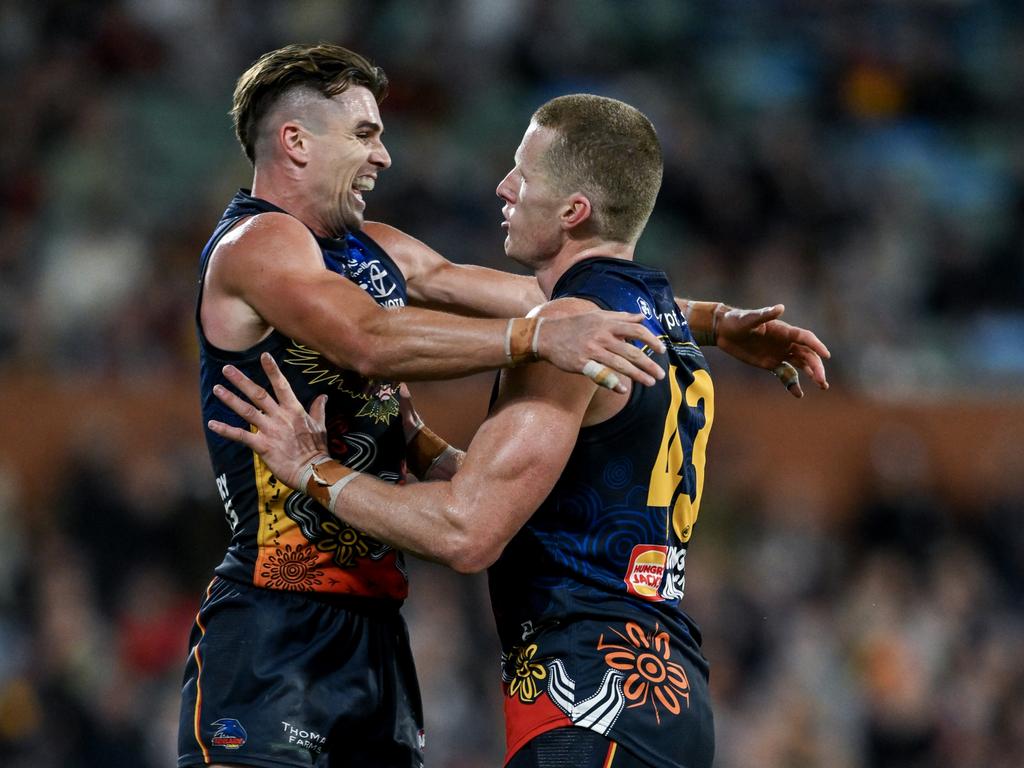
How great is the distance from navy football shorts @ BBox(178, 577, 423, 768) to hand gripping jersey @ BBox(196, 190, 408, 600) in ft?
0.23

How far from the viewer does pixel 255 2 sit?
45.0 feet

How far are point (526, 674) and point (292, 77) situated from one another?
79.9 inches

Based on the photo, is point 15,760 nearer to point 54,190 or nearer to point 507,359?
point 54,190

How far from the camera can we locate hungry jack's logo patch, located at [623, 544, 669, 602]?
4.48 metres

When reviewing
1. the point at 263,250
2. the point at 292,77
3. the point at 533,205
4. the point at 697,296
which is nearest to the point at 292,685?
the point at 263,250

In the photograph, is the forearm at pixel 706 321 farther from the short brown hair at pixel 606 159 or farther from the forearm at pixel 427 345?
the forearm at pixel 427 345

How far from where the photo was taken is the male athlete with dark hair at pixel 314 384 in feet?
14.7

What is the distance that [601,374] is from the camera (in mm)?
4074

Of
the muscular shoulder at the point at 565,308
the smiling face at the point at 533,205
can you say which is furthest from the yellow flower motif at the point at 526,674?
the smiling face at the point at 533,205

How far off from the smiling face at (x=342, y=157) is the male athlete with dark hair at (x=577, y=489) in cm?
61

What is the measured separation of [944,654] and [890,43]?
703 centimetres

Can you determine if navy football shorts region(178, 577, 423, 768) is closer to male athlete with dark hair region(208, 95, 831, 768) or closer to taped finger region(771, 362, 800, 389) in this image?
→ male athlete with dark hair region(208, 95, 831, 768)

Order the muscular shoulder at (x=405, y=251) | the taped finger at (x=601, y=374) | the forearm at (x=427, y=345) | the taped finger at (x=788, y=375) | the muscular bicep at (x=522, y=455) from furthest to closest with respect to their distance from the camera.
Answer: the muscular shoulder at (x=405, y=251) → the taped finger at (x=788, y=375) → the forearm at (x=427, y=345) → the muscular bicep at (x=522, y=455) → the taped finger at (x=601, y=374)

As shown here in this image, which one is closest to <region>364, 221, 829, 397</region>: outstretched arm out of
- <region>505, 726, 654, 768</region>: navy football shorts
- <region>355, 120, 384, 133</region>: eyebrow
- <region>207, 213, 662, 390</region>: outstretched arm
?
<region>355, 120, 384, 133</region>: eyebrow
